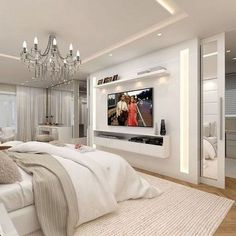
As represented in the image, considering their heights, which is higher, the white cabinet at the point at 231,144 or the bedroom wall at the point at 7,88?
the bedroom wall at the point at 7,88

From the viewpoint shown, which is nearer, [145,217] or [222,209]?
[145,217]

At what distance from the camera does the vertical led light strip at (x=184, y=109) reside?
140 inches

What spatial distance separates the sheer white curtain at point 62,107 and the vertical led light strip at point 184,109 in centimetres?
434

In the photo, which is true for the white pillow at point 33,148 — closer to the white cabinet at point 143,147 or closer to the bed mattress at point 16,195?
the bed mattress at point 16,195

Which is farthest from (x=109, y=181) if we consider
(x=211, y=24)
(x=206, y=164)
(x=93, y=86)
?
(x=93, y=86)

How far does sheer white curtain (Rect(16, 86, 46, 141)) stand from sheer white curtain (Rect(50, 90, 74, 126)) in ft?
1.66

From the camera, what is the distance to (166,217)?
2213 millimetres

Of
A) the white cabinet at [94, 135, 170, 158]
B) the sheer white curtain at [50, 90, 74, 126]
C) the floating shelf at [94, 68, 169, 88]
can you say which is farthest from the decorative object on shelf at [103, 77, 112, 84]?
the sheer white curtain at [50, 90, 74, 126]

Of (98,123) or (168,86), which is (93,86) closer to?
(98,123)

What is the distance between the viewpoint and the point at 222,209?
2414 mm

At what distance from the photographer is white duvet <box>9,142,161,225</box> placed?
2031mm

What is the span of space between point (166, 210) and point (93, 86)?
4.14 metres

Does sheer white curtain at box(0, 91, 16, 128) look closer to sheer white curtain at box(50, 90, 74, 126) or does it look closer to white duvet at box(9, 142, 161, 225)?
sheer white curtain at box(50, 90, 74, 126)

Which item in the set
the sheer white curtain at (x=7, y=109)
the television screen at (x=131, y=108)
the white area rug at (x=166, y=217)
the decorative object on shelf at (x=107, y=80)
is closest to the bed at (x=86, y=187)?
the white area rug at (x=166, y=217)
